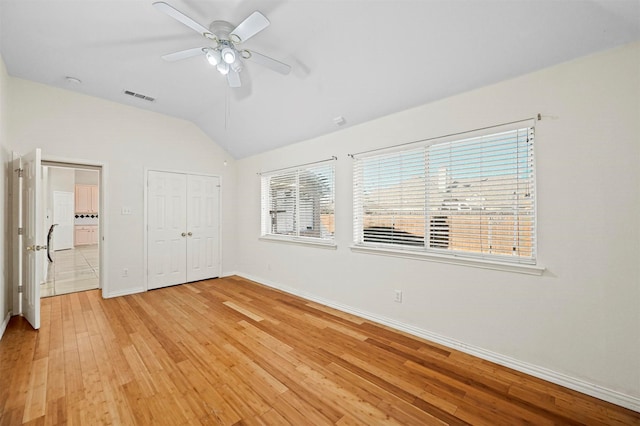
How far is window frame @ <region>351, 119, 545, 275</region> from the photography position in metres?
2.23

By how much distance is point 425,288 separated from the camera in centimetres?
283

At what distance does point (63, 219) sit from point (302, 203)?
9.03 metres

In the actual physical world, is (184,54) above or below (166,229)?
above

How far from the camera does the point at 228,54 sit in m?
2.29

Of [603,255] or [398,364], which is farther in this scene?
[398,364]

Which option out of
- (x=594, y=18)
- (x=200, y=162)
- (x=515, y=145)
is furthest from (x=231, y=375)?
(x=200, y=162)

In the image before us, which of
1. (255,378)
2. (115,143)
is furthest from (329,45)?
(115,143)

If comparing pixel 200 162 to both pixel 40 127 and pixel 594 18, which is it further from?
pixel 594 18

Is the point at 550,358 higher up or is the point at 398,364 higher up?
the point at 550,358

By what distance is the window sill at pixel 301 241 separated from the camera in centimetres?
382

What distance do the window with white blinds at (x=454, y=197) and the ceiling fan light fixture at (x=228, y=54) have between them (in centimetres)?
183

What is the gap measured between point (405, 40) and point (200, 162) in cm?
426

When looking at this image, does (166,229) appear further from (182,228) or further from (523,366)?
(523,366)

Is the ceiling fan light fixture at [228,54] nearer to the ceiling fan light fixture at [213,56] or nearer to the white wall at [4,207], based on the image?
the ceiling fan light fixture at [213,56]
